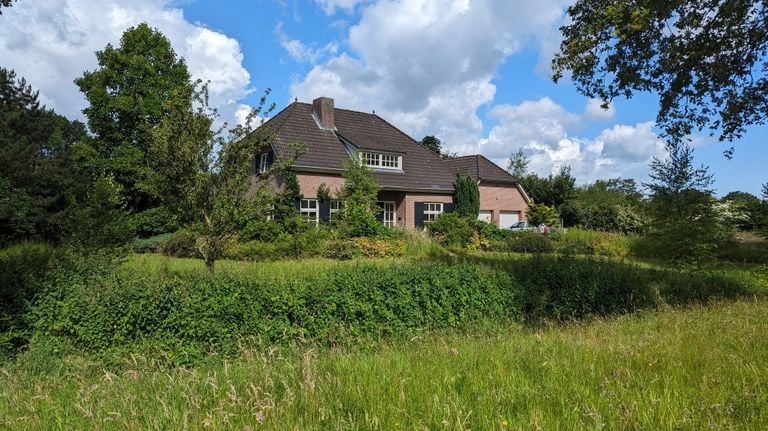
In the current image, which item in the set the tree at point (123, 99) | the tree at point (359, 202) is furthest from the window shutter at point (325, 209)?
the tree at point (123, 99)

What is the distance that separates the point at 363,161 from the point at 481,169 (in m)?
14.1

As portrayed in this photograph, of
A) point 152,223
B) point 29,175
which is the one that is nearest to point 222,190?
point 152,223

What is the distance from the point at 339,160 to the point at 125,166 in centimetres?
1527

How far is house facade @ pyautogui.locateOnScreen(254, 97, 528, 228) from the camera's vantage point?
26375 mm

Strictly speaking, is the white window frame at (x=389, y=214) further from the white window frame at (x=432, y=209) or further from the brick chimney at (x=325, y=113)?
the brick chimney at (x=325, y=113)

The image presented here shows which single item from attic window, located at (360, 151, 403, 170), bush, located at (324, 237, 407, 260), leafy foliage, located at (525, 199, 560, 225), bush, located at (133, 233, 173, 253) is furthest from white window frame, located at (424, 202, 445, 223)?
bush, located at (133, 233, 173, 253)

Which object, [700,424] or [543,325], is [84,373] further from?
[543,325]

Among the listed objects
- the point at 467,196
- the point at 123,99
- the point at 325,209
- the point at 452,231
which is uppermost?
Answer: the point at 123,99

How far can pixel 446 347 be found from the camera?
15.1ft

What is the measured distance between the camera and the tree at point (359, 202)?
2043cm

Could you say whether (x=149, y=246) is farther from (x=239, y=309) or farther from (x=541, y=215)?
(x=541, y=215)

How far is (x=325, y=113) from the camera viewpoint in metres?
30.0

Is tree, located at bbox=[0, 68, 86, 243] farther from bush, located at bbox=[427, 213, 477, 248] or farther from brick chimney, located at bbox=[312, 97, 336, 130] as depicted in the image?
bush, located at bbox=[427, 213, 477, 248]

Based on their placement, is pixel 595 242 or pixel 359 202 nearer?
pixel 359 202
